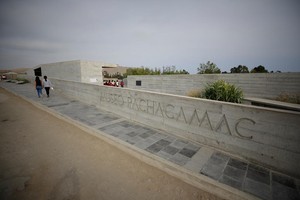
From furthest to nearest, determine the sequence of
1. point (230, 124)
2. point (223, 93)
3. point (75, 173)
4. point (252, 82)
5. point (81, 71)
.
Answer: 1. point (81, 71)
2. point (252, 82)
3. point (223, 93)
4. point (230, 124)
5. point (75, 173)

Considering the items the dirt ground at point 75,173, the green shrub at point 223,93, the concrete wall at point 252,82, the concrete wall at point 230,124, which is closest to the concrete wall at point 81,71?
the concrete wall at point 252,82

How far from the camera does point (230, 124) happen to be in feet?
12.8

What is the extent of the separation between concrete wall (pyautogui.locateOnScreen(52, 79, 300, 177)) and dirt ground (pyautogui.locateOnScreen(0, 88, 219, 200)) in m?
1.78

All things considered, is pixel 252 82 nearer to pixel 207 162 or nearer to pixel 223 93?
pixel 223 93

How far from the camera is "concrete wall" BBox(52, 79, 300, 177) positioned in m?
3.16

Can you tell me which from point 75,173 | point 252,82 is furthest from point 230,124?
point 252,82

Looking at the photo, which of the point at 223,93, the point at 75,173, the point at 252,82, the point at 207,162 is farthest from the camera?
the point at 252,82

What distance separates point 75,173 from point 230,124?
4304 mm

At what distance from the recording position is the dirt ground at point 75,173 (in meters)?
2.80

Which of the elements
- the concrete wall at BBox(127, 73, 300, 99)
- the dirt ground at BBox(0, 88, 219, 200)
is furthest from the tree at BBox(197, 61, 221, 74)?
the dirt ground at BBox(0, 88, 219, 200)

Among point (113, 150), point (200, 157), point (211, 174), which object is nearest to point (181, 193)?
point (211, 174)

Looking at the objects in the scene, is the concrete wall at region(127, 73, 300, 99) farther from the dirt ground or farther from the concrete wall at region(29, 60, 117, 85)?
the concrete wall at region(29, 60, 117, 85)

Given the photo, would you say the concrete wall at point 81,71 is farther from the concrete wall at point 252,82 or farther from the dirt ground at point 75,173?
the dirt ground at point 75,173

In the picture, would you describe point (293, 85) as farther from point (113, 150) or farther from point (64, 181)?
point (64, 181)
